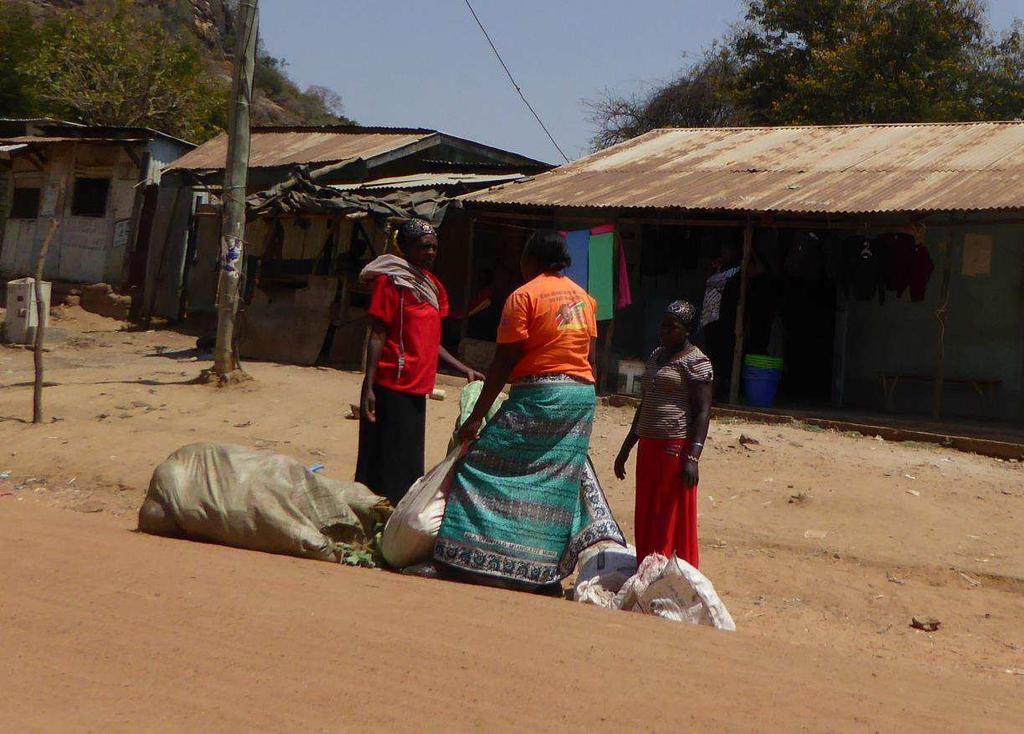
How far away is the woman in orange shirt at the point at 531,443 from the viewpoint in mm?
5168

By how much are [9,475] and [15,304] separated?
8590 millimetres

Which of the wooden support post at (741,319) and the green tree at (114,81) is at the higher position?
the green tree at (114,81)

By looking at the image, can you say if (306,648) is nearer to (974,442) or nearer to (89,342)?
(974,442)

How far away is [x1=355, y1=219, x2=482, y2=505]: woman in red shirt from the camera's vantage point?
19.1ft

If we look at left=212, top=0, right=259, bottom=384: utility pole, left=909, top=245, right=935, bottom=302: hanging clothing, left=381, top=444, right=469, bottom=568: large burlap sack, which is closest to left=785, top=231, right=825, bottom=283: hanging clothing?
left=909, top=245, right=935, bottom=302: hanging clothing

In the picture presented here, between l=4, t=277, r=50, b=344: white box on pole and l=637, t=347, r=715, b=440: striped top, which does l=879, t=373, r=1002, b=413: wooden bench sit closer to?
l=637, t=347, r=715, b=440: striped top

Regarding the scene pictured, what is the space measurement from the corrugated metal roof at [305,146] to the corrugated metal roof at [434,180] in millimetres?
567

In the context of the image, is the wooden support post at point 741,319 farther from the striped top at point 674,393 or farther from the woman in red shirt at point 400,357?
the striped top at point 674,393

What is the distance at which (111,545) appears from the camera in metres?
5.42

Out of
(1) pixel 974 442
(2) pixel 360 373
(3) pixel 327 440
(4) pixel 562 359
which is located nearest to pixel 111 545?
(4) pixel 562 359

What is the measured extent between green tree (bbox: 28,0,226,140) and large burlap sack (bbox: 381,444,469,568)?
26.2m

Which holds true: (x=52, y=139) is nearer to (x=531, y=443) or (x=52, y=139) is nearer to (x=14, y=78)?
(x=14, y=78)

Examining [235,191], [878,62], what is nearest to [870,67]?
[878,62]

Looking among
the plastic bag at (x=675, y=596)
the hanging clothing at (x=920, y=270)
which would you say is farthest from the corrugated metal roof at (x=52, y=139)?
the plastic bag at (x=675, y=596)
